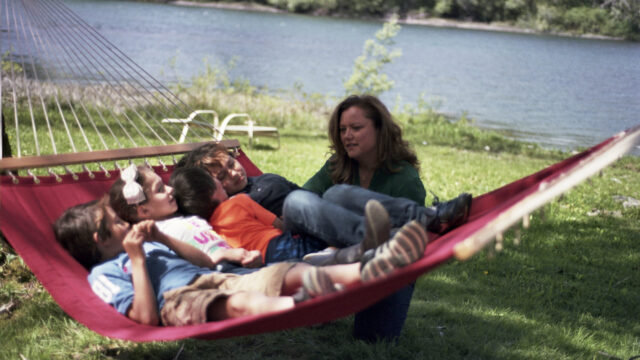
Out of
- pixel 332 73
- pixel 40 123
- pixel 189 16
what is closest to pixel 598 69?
pixel 332 73

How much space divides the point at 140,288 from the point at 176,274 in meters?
0.16

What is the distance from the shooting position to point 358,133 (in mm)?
2449

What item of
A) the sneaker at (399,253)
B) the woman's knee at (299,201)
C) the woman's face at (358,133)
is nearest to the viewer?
the sneaker at (399,253)

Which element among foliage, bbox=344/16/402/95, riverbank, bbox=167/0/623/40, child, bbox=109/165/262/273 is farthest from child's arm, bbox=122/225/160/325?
riverbank, bbox=167/0/623/40

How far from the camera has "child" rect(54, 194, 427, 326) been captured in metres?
1.60

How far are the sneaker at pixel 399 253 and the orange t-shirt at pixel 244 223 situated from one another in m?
0.79

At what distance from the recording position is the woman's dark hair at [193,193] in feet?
7.84

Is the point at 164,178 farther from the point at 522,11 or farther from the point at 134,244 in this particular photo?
the point at 522,11

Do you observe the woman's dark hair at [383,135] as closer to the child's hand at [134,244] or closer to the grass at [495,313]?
the grass at [495,313]

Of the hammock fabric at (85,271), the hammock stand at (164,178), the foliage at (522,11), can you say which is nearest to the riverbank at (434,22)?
the foliage at (522,11)

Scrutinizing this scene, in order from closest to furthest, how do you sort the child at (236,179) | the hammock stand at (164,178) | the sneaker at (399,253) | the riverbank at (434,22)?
the hammock stand at (164,178)
the sneaker at (399,253)
the child at (236,179)
the riverbank at (434,22)

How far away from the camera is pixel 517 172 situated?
702 centimetres

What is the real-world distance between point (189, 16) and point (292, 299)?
35356mm

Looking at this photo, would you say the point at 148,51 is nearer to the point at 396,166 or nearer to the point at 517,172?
the point at 517,172
